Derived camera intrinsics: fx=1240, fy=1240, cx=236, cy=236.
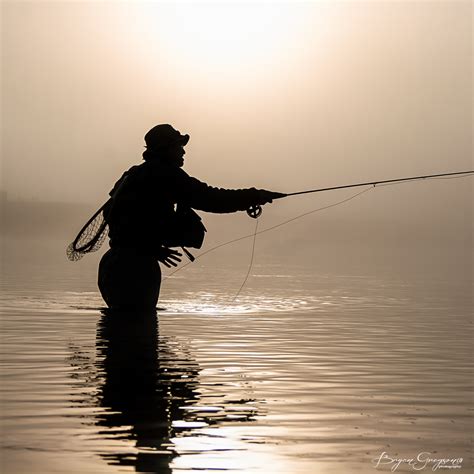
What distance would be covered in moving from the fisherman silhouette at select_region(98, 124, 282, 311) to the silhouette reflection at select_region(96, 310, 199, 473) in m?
0.47

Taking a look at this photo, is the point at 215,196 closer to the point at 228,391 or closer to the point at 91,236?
the point at 91,236

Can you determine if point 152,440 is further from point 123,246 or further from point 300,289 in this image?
point 300,289

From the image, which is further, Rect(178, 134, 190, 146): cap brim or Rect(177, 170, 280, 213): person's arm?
Rect(178, 134, 190, 146): cap brim

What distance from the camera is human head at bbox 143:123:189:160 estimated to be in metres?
12.8

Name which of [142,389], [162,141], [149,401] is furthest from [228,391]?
[162,141]

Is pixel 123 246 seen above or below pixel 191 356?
above

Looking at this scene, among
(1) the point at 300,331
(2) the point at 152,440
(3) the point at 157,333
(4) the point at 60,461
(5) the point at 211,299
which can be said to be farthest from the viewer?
(5) the point at 211,299

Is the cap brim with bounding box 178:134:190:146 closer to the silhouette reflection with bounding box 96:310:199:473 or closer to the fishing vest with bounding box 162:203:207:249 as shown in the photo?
the fishing vest with bounding box 162:203:207:249

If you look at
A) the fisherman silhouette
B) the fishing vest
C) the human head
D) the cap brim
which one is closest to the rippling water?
the fisherman silhouette

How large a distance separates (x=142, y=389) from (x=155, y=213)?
460cm

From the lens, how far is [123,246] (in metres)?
12.8

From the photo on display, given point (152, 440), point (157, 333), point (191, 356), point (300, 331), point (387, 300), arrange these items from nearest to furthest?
point (152, 440), point (191, 356), point (157, 333), point (300, 331), point (387, 300)

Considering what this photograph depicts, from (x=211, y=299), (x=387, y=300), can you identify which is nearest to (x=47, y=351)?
(x=211, y=299)

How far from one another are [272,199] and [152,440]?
21.7 ft
